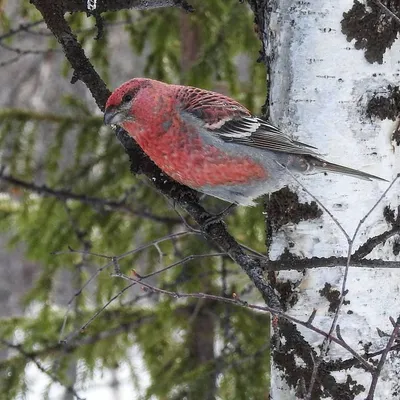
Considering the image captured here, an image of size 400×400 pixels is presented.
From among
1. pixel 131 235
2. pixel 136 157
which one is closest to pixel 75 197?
pixel 131 235

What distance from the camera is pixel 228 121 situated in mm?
3119

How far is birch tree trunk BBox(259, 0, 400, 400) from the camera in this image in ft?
8.55

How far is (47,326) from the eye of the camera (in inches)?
183

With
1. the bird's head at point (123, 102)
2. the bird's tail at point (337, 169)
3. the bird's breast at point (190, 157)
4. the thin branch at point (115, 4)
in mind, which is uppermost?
the thin branch at point (115, 4)

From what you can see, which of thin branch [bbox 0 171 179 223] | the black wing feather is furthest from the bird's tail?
thin branch [bbox 0 171 179 223]

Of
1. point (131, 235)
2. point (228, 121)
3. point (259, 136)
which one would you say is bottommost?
point (259, 136)

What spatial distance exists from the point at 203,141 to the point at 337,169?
631 mm

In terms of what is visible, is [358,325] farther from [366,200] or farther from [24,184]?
[24,184]

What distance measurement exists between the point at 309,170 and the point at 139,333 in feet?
7.79

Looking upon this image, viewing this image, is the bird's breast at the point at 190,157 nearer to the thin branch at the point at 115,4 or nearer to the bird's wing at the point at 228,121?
the bird's wing at the point at 228,121

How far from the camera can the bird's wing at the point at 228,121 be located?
2.92 m

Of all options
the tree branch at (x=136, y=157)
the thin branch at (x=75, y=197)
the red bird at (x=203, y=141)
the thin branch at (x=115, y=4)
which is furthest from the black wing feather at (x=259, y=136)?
the thin branch at (x=75, y=197)

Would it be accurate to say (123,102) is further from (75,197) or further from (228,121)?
(75,197)

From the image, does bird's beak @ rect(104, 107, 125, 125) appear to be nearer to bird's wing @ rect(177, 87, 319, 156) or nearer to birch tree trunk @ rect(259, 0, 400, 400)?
bird's wing @ rect(177, 87, 319, 156)
